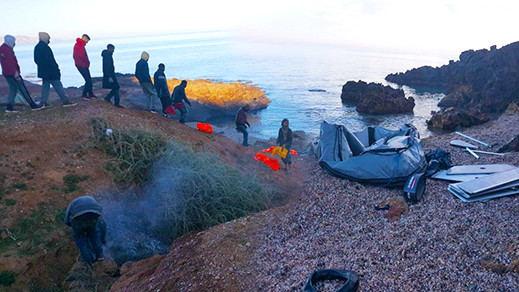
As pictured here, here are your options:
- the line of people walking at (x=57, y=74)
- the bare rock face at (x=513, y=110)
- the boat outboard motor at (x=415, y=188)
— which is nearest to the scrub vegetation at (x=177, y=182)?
the line of people walking at (x=57, y=74)

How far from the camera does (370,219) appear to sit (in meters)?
5.65

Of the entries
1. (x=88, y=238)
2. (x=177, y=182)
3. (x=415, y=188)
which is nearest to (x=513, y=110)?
(x=415, y=188)

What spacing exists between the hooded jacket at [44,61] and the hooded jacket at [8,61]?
44 cm

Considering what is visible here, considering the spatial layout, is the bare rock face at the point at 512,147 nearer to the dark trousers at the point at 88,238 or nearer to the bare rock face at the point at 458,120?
the bare rock face at the point at 458,120

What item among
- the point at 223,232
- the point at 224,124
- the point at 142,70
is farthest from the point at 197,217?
the point at 224,124

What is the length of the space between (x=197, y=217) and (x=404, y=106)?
19413 mm

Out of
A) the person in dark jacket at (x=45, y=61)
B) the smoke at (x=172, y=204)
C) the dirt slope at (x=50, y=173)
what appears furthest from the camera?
the person in dark jacket at (x=45, y=61)

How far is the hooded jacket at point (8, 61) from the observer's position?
786 cm

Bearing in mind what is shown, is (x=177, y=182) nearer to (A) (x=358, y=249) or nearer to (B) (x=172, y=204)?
(B) (x=172, y=204)

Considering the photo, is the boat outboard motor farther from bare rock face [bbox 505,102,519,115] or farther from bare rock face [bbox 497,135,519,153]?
bare rock face [bbox 505,102,519,115]

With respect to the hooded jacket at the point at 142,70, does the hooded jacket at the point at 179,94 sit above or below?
below

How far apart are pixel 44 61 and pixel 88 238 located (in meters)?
5.35

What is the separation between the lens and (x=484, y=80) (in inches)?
961

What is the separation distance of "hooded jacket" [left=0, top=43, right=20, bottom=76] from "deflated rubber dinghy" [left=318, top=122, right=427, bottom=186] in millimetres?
7333
